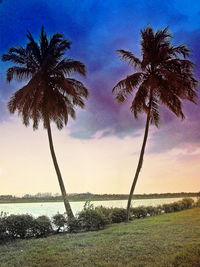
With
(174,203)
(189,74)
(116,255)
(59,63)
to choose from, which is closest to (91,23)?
(59,63)

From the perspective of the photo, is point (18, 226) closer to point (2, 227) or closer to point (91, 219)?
point (2, 227)

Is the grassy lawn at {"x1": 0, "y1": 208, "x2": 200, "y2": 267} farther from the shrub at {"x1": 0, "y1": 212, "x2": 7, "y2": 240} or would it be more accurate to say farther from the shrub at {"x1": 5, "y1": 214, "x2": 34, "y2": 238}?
the shrub at {"x1": 5, "y1": 214, "x2": 34, "y2": 238}

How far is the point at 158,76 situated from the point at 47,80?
6513 millimetres

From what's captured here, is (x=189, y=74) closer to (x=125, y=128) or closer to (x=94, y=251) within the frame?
(x=125, y=128)

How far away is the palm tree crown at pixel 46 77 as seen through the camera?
16.8 metres

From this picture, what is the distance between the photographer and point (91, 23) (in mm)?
13617

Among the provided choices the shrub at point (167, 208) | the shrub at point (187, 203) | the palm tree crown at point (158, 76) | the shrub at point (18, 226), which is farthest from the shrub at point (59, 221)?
the shrub at point (187, 203)

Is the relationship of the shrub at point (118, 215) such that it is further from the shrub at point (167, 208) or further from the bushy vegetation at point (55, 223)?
the shrub at point (167, 208)

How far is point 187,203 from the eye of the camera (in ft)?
84.4

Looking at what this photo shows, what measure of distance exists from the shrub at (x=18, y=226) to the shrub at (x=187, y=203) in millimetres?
15831

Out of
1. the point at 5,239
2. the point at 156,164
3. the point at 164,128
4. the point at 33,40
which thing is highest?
the point at 33,40

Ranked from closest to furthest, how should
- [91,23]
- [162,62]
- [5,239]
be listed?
[5,239], [91,23], [162,62]

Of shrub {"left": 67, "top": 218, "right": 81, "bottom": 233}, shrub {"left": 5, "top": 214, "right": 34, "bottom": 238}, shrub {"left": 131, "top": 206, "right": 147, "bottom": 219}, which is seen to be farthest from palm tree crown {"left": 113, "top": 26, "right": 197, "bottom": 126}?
shrub {"left": 5, "top": 214, "right": 34, "bottom": 238}

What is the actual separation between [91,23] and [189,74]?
7.01m
